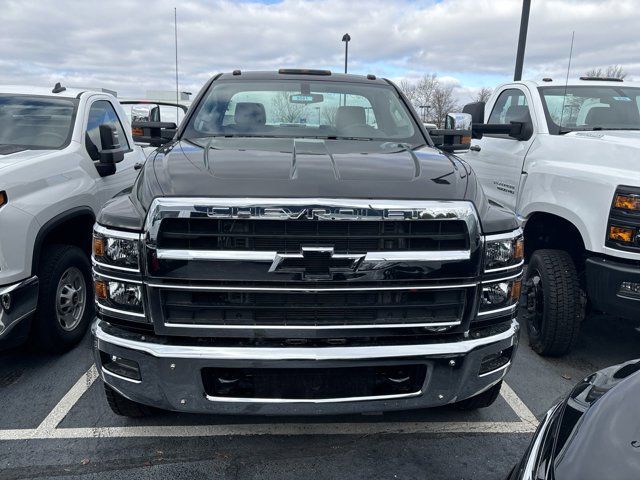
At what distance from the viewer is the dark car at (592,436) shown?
1443 millimetres

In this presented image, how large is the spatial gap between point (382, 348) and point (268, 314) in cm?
54

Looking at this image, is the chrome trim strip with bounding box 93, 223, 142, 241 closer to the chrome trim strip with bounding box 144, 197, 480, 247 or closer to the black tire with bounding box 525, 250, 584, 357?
the chrome trim strip with bounding box 144, 197, 480, 247

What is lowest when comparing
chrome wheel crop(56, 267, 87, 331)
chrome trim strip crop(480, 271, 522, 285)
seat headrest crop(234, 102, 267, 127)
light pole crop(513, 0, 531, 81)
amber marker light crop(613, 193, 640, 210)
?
chrome wheel crop(56, 267, 87, 331)

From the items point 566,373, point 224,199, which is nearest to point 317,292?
point 224,199

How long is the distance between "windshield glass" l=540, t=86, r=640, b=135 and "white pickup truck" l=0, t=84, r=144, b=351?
13.4 feet

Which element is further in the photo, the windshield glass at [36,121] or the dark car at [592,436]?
the windshield glass at [36,121]

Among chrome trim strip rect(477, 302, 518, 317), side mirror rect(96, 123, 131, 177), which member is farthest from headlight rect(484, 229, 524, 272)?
side mirror rect(96, 123, 131, 177)

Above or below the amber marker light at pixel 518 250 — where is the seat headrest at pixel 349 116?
above

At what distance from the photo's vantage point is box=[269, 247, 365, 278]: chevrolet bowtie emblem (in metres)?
2.24

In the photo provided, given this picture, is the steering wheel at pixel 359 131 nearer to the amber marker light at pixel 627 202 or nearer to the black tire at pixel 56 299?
the amber marker light at pixel 627 202

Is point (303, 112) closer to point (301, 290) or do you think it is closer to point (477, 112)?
point (301, 290)

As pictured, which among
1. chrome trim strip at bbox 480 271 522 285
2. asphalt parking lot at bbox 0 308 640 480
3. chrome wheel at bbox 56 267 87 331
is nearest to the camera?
chrome trim strip at bbox 480 271 522 285

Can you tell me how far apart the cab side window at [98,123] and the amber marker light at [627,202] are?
13.7ft

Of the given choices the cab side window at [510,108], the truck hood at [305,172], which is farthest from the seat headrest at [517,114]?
the truck hood at [305,172]
